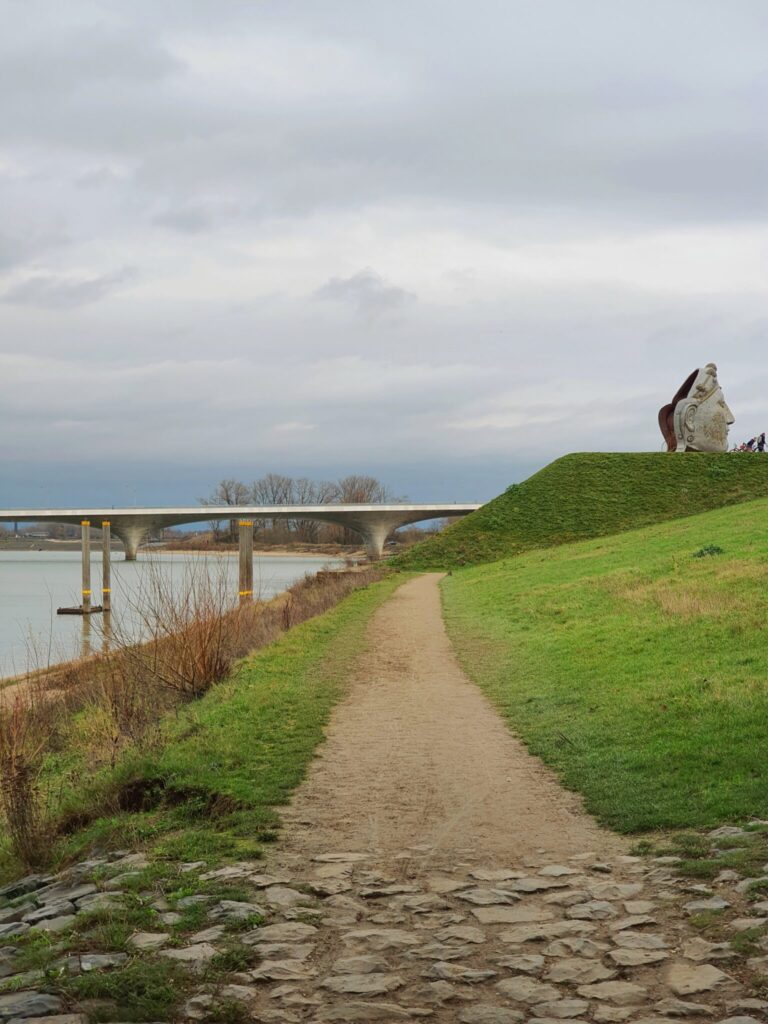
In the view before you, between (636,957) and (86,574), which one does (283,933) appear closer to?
(636,957)

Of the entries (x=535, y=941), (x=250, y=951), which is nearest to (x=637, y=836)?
(x=535, y=941)

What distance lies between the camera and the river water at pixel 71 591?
1614cm

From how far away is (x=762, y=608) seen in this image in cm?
1532

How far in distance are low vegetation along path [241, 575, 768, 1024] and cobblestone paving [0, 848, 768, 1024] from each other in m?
0.01

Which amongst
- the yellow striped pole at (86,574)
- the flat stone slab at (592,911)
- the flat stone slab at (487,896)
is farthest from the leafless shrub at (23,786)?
the yellow striped pole at (86,574)

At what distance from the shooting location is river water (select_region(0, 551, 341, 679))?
53.0 feet

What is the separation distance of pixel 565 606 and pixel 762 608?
6325 millimetres

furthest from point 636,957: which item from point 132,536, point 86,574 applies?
point 132,536

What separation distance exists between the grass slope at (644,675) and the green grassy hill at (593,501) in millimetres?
17551

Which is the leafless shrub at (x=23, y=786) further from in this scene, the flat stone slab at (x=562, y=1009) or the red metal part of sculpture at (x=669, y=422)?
the red metal part of sculpture at (x=669, y=422)

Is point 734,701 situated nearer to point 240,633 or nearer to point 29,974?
point 29,974

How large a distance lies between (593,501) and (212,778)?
43.2 m

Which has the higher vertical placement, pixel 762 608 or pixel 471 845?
pixel 762 608

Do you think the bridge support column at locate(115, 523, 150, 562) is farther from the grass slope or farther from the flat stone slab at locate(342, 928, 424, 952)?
the flat stone slab at locate(342, 928, 424, 952)
